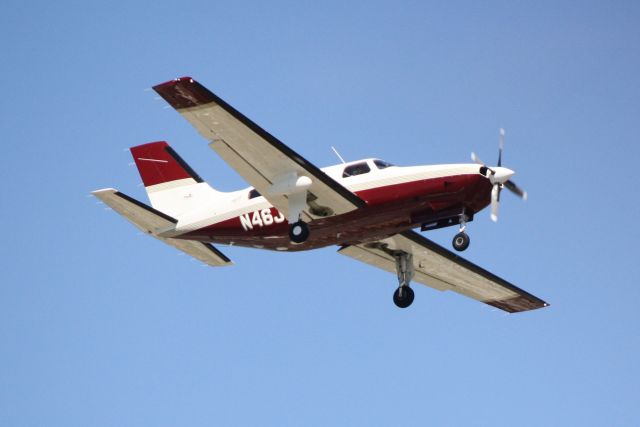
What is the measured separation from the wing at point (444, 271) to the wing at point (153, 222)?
4.10 m

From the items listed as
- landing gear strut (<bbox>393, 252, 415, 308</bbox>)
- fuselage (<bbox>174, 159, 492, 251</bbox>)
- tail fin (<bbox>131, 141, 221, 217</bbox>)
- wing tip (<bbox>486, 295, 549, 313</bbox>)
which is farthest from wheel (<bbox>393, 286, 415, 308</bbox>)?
tail fin (<bbox>131, 141, 221, 217</bbox>)

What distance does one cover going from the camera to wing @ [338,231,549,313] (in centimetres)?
3138

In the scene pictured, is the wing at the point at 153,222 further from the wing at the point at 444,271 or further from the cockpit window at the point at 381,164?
the cockpit window at the point at 381,164

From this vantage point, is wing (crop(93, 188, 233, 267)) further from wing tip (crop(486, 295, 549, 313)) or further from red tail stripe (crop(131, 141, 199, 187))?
Result: wing tip (crop(486, 295, 549, 313))

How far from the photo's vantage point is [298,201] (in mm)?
27312

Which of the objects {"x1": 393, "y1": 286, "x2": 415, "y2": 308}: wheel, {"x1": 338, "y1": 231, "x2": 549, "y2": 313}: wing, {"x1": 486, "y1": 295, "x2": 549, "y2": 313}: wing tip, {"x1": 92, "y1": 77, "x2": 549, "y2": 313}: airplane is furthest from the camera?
{"x1": 486, "y1": 295, "x2": 549, "y2": 313}: wing tip

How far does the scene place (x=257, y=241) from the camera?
2947 cm

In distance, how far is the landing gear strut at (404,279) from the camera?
30531mm

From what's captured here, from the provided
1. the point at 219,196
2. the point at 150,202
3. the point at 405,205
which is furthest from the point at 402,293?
the point at 150,202

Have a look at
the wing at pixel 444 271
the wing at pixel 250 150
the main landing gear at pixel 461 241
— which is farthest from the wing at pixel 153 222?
the main landing gear at pixel 461 241

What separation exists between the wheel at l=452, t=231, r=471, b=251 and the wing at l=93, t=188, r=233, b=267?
7.86 m

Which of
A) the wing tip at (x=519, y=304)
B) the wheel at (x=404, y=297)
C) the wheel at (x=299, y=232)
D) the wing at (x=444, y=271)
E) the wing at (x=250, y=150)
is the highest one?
the wing at (x=250, y=150)

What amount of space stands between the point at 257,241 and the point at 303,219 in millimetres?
2181

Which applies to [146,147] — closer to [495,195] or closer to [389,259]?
[389,259]
